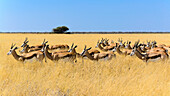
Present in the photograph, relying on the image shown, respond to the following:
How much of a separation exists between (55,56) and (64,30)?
56.3m

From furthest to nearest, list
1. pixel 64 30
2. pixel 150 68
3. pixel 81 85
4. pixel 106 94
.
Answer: pixel 64 30, pixel 150 68, pixel 81 85, pixel 106 94

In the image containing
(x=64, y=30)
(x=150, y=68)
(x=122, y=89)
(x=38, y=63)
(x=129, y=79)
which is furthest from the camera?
(x=64, y=30)

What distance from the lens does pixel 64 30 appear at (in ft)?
212

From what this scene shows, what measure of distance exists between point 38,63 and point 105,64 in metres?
2.69

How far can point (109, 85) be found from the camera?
17.2 ft

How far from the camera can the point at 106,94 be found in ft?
15.3

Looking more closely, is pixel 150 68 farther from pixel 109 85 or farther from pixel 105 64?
pixel 109 85

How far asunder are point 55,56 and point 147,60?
12.8 feet

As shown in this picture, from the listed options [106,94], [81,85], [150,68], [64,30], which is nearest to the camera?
[106,94]

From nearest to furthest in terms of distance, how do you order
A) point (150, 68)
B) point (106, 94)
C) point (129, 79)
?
point (106, 94)
point (129, 79)
point (150, 68)

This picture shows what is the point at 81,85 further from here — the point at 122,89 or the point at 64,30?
the point at 64,30

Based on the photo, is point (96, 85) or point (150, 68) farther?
point (150, 68)

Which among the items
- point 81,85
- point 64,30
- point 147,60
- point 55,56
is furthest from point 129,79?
point 64,30

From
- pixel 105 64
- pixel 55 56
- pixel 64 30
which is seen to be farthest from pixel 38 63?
pixel 64 30
